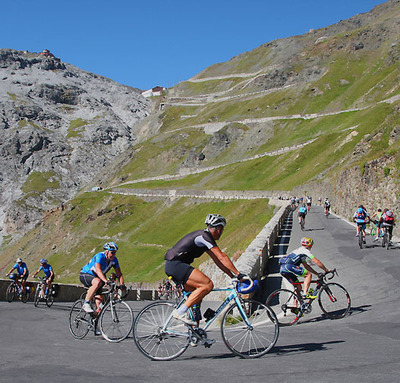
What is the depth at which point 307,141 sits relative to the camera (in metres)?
103

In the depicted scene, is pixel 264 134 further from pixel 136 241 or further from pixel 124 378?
pixel 124 378

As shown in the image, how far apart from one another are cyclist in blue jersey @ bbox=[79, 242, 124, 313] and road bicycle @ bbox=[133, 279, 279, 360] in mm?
2597

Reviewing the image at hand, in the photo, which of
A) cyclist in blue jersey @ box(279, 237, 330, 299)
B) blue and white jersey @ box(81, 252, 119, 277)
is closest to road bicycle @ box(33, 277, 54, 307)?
blue and white jersey @ box(81, 252, 119, 277)

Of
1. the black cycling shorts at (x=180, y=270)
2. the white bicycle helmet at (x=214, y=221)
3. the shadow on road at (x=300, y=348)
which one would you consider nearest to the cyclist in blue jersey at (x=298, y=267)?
the shadow on road at (x=300, y=348)

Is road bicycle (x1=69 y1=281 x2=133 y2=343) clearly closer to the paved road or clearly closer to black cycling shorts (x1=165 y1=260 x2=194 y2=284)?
the paved road

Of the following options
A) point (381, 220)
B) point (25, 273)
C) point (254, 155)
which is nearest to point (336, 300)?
point (25, 273)

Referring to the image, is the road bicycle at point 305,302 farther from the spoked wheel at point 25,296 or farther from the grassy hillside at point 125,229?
the grassy hillside at point 125,229

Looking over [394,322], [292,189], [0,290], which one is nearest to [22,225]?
[292,189]

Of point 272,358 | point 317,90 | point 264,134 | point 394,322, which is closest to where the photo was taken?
point 272,358

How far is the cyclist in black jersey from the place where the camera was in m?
7.60

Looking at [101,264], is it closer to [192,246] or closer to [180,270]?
[180,270]

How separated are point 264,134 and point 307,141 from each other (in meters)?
19.1

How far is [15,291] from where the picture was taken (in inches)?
708

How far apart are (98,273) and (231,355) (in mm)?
3796
